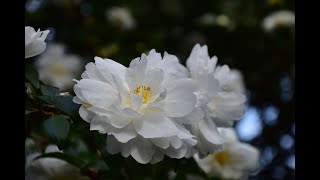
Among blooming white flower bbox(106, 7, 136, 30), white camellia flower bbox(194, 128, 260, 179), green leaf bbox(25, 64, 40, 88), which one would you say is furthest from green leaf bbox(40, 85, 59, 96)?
blooming white flower bbox(106, 7, 136, 30)

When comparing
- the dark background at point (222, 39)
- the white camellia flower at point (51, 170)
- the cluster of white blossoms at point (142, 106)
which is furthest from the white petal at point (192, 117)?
the dark background at point (222, 39)

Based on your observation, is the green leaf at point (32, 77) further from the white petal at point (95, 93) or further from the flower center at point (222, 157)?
the flower center at point (222, 157)

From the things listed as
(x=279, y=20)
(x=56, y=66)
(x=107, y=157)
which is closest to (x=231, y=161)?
(x=107, y=157)

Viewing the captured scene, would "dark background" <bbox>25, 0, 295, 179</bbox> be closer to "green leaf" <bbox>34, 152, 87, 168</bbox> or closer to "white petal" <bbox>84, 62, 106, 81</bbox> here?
"green leaf" <bbox>34, 152, 87, 168</bbox>

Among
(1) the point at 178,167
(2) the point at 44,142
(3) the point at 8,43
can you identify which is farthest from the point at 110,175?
(3) the point at 8,43

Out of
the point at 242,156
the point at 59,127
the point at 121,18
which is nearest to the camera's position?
the point at 59,127

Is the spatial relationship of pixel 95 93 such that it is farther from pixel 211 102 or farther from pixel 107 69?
pixel 211 102
